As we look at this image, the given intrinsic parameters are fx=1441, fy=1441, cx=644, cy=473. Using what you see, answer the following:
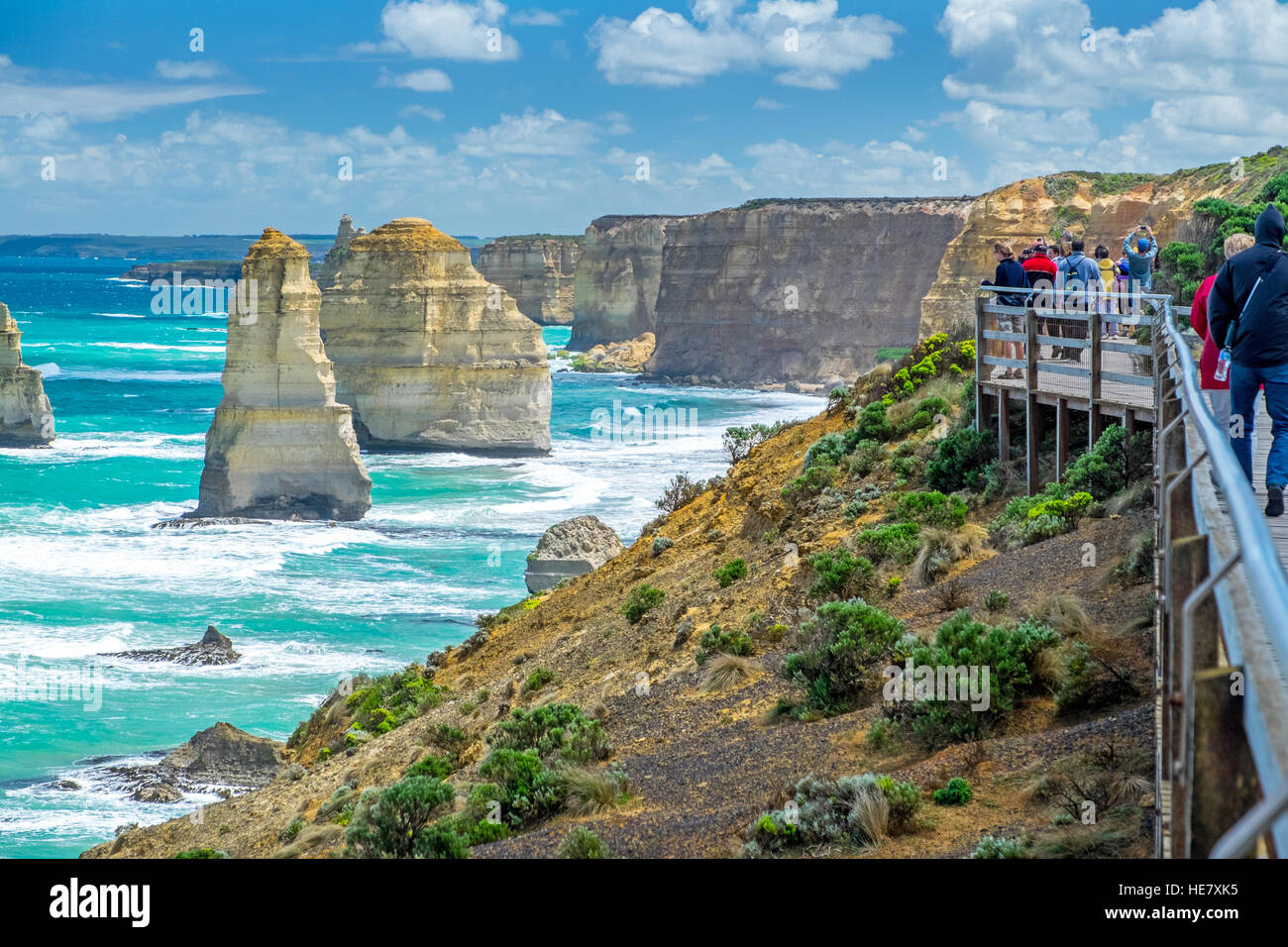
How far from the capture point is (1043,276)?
711 inches

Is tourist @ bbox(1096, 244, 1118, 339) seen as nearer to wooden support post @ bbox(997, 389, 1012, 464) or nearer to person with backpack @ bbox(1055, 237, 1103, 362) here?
person with backpack @ bbox(1055, 237, 1103, 362)

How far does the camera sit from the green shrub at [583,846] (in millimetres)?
7465

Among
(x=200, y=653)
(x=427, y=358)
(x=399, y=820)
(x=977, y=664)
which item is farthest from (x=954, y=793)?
(x=427, y=358)

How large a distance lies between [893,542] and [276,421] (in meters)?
34.8

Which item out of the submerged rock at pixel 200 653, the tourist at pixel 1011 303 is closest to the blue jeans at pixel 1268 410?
the tourist at pixel 1011 303

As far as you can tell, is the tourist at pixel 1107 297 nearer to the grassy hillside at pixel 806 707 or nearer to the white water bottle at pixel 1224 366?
the grassy hillside at pixel 806 707

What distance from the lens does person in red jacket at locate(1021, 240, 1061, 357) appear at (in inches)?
675

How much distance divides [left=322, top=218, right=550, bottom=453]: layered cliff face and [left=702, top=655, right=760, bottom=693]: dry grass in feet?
165

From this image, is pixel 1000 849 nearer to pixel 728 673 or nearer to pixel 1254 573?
pixel 1254 573

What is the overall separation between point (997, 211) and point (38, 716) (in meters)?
52.6

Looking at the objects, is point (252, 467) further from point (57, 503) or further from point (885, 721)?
point (885, 721)

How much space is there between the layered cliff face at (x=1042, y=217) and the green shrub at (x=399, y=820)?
48.2 meters

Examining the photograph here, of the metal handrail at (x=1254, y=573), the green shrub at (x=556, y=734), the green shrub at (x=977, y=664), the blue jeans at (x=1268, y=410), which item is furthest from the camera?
the green shrub at (x=556, y=734)
